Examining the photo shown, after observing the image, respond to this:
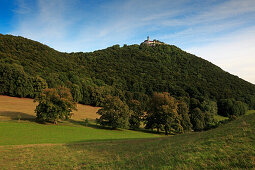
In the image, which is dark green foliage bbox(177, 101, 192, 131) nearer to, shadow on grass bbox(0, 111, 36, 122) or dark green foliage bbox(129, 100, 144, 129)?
dark green foliage bbox(129, 100, 144, 129)

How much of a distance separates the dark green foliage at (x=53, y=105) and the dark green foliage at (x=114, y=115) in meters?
10.3

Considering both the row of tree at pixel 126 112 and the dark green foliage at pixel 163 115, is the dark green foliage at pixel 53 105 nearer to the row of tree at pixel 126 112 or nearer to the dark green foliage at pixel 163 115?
the row of tree at pixel 126 112

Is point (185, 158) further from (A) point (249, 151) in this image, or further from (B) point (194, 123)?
(B) point (194, 123)

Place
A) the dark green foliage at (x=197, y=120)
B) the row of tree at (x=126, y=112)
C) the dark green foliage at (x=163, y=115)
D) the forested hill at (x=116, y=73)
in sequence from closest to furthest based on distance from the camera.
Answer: the row of tree at (x=126, y=112)
the dark green foliage at (x=163, y=115)
the dark green foliage at (x=197, y=120)
the forested hill at (x=116, y=73)

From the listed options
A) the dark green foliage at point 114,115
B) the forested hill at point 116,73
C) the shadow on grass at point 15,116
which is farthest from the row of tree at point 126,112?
the forested hill at point 116,73

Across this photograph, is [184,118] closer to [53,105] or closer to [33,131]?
[53,105]

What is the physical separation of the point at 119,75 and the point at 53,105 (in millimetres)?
92194

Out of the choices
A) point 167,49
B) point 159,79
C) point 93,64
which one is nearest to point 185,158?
point 159,79

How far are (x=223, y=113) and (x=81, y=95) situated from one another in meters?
90.2

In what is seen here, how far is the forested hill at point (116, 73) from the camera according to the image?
73.9 meters

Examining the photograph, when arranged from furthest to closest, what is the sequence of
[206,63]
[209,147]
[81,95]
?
1. [206,63]
2. [81,95]
3. [209,147]

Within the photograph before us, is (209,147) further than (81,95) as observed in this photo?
No

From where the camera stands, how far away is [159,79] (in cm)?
13112

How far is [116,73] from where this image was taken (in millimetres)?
134375
